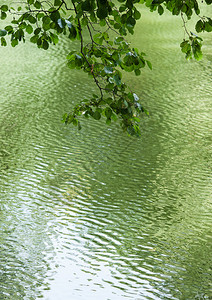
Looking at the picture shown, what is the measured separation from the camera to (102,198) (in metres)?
5.34

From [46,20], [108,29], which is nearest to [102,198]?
[108,29]

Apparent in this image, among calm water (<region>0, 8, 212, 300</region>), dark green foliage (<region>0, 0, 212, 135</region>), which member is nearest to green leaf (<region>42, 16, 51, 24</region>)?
dark green foliage (<region>0, 0, 212, 135</region>)

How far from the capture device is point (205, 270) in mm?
4152

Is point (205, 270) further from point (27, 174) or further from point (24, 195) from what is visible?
point (27, 174)

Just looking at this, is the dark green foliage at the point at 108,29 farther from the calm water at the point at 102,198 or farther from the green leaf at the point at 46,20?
the calm water at the point at 102,198

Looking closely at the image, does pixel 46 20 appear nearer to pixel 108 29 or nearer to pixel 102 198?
pixel 108 29

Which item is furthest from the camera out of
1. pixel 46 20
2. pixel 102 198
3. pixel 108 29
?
pixel 102 198

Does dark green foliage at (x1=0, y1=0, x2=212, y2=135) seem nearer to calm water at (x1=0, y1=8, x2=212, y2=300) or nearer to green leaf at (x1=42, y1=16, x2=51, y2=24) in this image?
green leaf at (x1=42, y1=16, x2=51, y2=24)

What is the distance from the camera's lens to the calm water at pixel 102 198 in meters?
4.02

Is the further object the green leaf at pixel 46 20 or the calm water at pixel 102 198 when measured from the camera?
the calm water at pixel 102 198

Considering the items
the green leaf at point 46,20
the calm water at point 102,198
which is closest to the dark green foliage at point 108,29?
the green leaf at point 46,20

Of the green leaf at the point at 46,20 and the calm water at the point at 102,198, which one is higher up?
the green leaf at the point at 46,20

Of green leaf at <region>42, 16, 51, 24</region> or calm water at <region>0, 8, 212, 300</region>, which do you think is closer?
green leaf at <region>42, 16, 51, 24</region>

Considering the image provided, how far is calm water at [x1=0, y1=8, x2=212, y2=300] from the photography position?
4.02 meters
